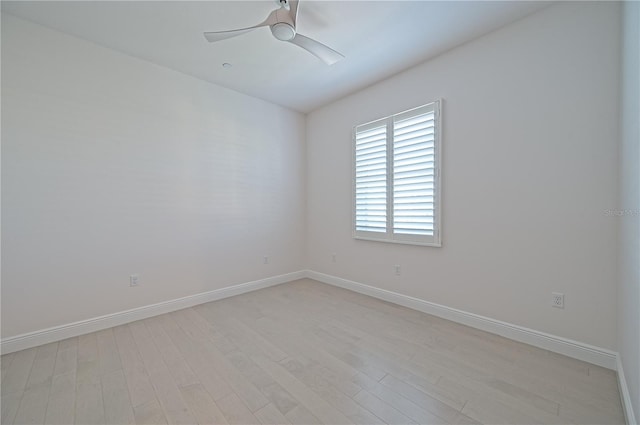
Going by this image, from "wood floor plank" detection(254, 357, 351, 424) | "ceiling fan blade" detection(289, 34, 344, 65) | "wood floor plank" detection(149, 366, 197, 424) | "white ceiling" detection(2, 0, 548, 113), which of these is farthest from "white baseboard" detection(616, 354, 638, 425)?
"ceiling fan blade" detection(289, 34, 344, 65)

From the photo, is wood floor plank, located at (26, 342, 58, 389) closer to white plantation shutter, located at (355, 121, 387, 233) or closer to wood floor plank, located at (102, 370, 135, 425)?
wood floor plank, located at (102, 370, 135, 425)

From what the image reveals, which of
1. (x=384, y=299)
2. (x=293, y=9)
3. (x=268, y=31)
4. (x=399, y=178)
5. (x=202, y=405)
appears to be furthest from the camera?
(x=384, y=299)

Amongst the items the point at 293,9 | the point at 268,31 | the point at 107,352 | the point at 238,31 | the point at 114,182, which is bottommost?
the point at 107,352

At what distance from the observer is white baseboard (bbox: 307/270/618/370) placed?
1.93 m

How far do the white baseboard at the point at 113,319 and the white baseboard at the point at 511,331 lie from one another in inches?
72.7

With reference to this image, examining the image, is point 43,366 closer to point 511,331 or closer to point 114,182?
point 114,182

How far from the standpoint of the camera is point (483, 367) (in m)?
1.90

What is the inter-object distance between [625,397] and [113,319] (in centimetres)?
407

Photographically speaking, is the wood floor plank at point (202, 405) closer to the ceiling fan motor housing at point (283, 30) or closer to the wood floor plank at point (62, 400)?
the wood floor plank at point (62, 400)

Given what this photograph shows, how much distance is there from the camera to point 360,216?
12.0 ft

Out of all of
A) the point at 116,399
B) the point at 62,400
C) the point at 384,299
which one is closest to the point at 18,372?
the point at 62,400

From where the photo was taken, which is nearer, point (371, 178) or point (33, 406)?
point (33, 406)

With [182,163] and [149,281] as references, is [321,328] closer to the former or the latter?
[149,281]

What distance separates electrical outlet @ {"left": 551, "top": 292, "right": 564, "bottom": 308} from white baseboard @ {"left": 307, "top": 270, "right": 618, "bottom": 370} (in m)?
0.25
